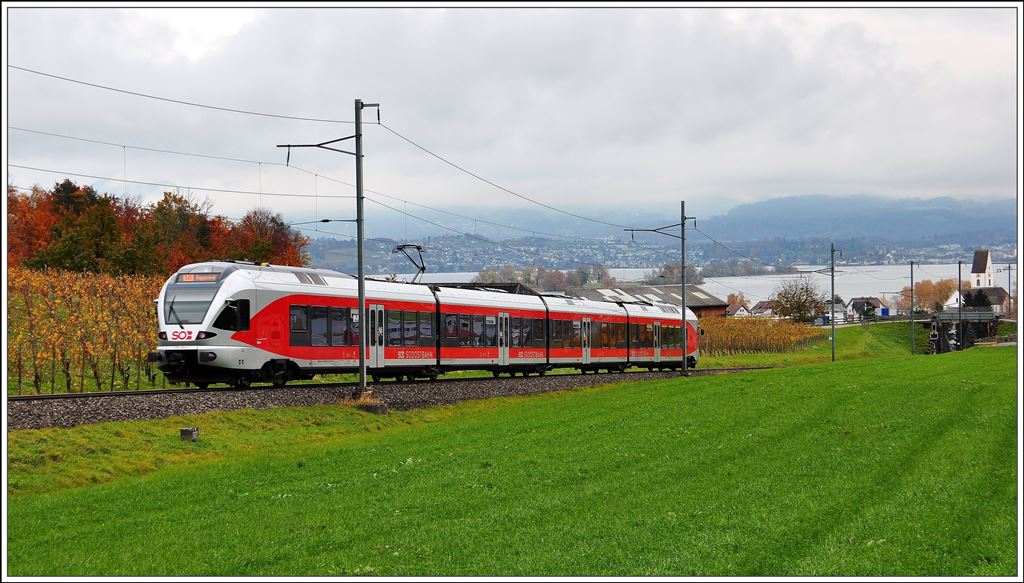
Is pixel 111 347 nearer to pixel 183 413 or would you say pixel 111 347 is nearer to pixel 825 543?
pixel 183 413

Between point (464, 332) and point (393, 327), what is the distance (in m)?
4.93

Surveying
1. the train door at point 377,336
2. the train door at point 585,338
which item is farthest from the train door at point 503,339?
the train door at point 377,336

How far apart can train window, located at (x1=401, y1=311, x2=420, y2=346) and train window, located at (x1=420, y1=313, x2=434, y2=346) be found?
0.39 metres

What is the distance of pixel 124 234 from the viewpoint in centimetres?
7538

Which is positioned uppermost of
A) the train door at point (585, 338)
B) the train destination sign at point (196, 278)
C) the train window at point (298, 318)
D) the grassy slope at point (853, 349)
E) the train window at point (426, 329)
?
the train destination sign at point (196, 278)

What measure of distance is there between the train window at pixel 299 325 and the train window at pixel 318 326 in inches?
8.1

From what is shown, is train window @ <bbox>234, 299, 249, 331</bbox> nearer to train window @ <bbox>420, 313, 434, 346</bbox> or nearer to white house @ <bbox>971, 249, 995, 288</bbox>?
train window @ <bbox>420, 313, 434, 346</bbox>

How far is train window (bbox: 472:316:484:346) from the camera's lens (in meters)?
40.0

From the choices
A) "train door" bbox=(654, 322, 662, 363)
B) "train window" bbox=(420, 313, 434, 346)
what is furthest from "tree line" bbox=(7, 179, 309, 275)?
"train door" bbox=(654, 322, 662, 363)

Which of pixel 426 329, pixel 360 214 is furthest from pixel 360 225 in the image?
pixel 426 329

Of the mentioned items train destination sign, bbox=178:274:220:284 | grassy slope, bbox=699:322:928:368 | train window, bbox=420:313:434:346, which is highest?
train destination sign, bbox=178:274:220:284

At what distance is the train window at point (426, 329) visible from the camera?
36.6 meters

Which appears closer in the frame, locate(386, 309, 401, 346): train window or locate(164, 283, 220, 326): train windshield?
locate(164, 283, 220, 326): train windshield

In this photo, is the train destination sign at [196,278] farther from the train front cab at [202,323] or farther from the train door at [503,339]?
the train door at [503,339]
